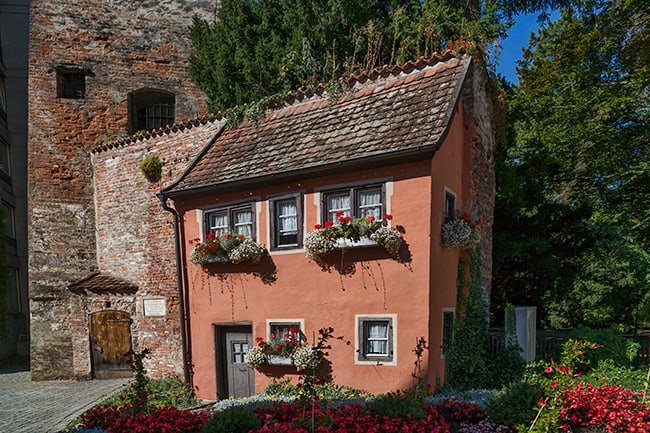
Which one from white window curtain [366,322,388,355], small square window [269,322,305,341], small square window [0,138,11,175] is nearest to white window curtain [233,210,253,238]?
small square window [269,322,305,341]

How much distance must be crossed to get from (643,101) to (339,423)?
14.0m

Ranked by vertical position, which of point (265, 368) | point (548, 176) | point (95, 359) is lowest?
point (95, 359)

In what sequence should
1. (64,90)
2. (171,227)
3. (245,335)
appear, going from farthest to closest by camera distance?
(64,90), (171,227), (245,335)

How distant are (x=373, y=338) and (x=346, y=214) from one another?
2373 mm

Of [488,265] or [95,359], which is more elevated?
[488,265]

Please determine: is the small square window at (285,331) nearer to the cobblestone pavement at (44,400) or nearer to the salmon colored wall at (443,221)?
the salmon colored wall at (443,221)

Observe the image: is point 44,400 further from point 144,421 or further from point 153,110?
point 153,110

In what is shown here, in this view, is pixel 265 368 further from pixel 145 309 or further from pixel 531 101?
pixel 531 101

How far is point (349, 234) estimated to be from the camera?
316 inches

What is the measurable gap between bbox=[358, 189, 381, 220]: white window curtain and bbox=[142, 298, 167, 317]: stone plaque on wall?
6.67 metres

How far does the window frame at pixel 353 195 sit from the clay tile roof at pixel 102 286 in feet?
22.4

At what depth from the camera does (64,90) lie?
1434 centimetres

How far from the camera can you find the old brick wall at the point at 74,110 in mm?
13344

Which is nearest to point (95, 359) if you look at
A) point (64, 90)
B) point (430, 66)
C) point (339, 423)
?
point (64, 90)
